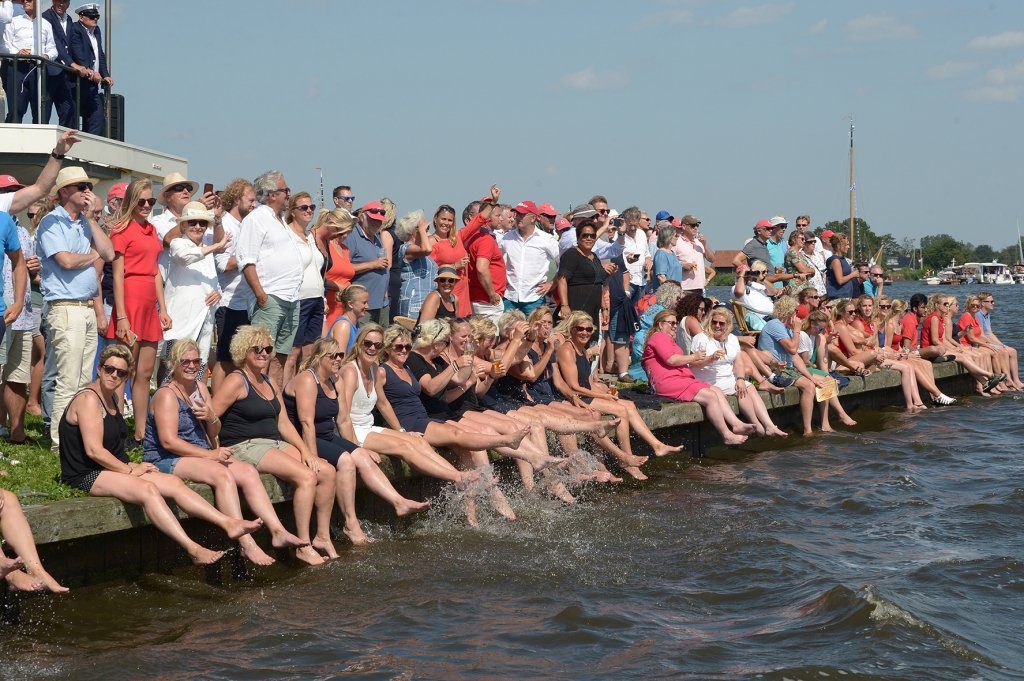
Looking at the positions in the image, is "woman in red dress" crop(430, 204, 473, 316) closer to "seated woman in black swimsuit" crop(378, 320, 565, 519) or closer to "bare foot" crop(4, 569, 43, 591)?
"seated woman in black swimsuit" crop(378, 320, 565, 519)

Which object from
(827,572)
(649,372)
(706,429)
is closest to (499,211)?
(649,372)

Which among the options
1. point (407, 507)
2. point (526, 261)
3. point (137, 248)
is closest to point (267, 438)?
point (407, 507)

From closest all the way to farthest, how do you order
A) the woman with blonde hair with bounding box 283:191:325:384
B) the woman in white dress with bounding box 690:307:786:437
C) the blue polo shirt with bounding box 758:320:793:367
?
the woman with blonde hair with bounding box 283:191:325:384
the woman in white dress with bounding box 690:307:786:437
the blue polo shirt with bounding box 758:320:793:367

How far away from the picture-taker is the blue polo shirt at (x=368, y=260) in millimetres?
11055

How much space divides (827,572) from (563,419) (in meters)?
2.83

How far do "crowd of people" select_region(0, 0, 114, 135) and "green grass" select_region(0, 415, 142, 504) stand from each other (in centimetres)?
526

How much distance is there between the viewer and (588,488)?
421 inches

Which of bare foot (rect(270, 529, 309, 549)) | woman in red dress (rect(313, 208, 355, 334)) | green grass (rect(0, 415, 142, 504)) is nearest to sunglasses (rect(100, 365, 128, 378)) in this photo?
green grass (rect(0, 415, 142, 504))

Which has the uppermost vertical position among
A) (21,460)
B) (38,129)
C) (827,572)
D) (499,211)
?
(38,129)

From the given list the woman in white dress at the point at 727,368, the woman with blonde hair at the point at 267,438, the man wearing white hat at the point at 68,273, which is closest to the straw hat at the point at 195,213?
the man wearing white hat at the point at 68,273

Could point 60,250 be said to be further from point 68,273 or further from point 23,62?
point 23,62

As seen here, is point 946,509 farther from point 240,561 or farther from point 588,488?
point 240,561

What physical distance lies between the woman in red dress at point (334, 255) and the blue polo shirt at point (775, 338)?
5477 millimetres

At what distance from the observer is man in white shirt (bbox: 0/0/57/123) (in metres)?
12.6
